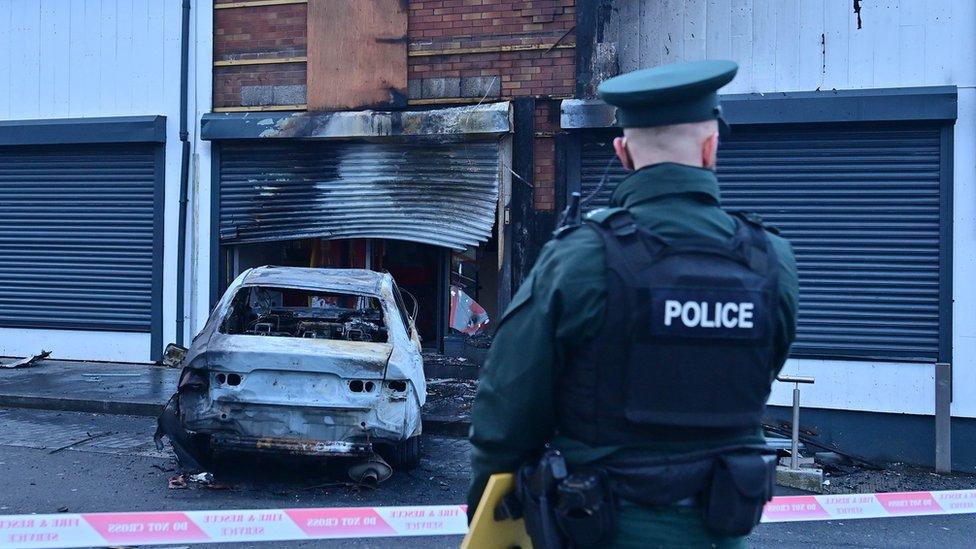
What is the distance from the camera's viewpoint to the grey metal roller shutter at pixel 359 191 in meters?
10.7

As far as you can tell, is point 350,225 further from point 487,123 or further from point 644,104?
point 644,104

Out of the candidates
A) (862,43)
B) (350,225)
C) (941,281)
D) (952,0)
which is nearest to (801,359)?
(941,281)

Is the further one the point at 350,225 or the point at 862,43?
the point at 350,225

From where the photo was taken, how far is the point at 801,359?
915 centimetres

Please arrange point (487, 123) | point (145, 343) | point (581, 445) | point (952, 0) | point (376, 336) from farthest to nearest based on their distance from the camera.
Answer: point (145, 343), point (487, 123), point (952, 0), point (376, 336), point (581, 445)

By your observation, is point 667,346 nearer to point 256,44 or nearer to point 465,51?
point 465,51

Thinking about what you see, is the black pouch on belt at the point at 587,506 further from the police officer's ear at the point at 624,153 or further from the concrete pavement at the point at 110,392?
the concrete pavement at the point at 110,392

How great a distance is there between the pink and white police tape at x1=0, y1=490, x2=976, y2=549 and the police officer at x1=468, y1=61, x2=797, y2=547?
2598 mm

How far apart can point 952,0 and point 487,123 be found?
15.7ft

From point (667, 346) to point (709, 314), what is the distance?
4.8 inches

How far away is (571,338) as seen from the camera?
2.06 m

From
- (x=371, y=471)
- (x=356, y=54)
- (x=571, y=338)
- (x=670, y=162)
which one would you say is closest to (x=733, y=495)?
(x=571, y=338)

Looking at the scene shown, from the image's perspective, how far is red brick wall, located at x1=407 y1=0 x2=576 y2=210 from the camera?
34.0 ft

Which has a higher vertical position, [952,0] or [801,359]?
[952,0]
